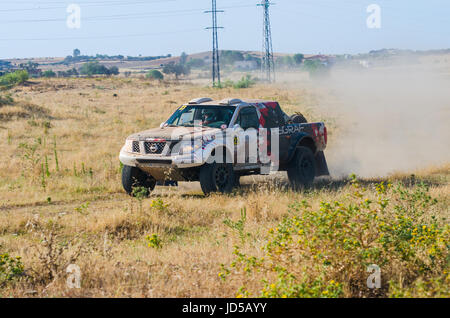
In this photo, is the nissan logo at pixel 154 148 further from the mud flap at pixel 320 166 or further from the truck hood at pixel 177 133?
the mud flap at pixel 320 166

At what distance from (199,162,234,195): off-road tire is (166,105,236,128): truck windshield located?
2.80 feet

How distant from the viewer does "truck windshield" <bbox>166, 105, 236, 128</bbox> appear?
1167cm

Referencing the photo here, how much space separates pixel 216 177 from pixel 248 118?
1564mm

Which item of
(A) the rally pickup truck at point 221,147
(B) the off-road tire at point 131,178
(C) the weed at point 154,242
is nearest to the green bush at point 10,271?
(C) the weed at point 154,242

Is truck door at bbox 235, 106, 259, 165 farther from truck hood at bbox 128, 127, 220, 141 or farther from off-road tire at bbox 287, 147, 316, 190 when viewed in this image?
off-road tire at bbox 287, 147, 316, 190

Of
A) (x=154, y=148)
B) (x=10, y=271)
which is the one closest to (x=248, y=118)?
(x=154, y=148)

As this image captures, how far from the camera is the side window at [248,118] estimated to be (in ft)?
38.7

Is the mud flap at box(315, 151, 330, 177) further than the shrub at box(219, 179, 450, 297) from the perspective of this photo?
Yes

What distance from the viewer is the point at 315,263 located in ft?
19.1

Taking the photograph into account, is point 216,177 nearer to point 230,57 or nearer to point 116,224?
point 116,224

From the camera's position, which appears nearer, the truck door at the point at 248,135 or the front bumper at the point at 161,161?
the front bumper at the point at 161,161

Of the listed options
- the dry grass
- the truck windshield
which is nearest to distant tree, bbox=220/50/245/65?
the dry grass

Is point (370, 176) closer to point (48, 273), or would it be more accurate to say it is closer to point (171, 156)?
point (171, 156)
